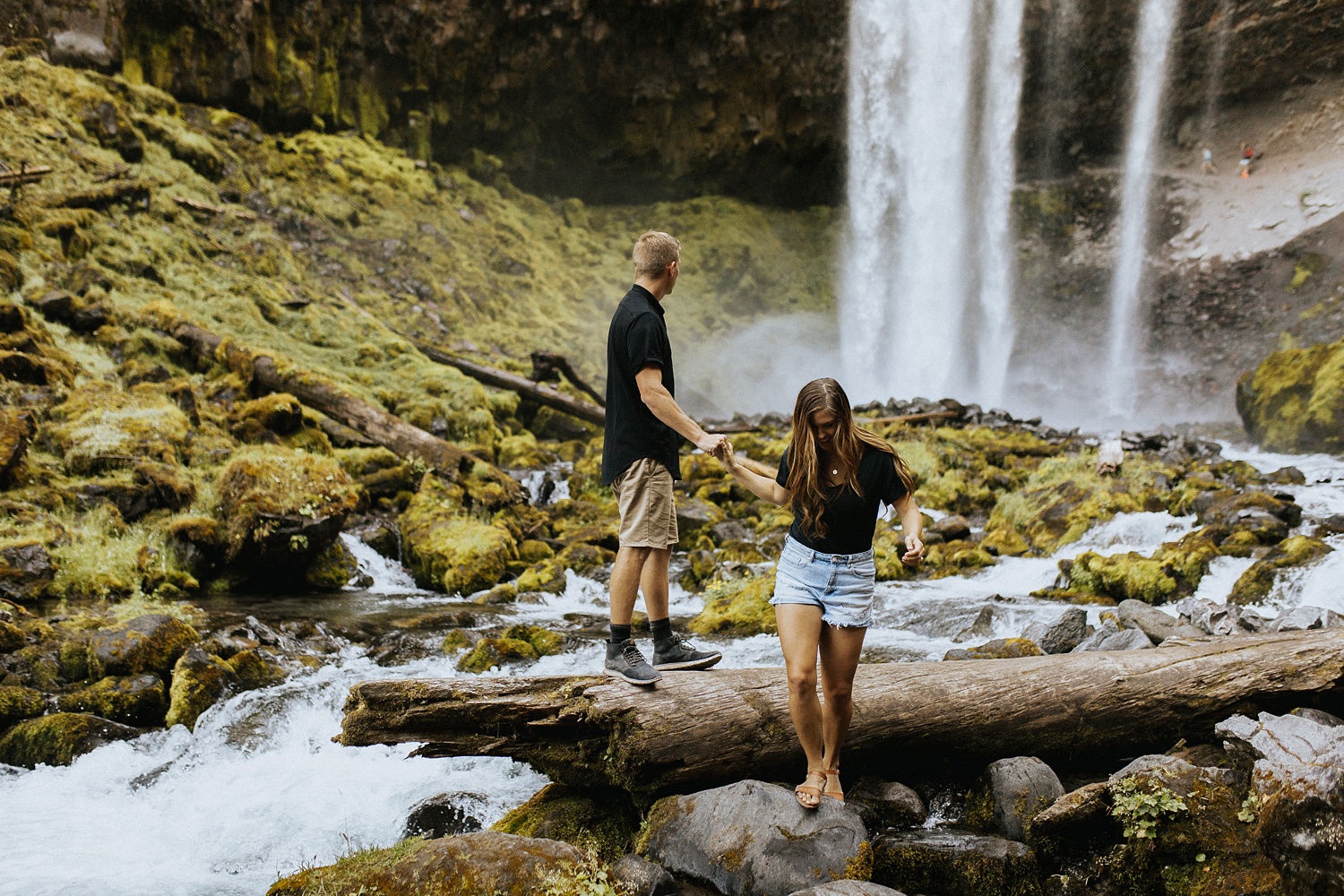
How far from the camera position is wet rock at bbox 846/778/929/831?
357cm

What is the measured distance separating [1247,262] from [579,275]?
21.9 metres

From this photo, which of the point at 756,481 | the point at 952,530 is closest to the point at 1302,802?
the point at 756,481

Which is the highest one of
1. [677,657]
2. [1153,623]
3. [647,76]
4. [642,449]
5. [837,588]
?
[647,76]

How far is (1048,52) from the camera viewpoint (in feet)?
96.2

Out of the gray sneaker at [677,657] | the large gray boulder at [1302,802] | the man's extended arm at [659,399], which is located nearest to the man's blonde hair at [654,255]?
the man's extended arm at [659,399]

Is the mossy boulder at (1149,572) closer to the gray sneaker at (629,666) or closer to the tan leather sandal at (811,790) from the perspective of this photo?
the tan leather sandal at (811,790)

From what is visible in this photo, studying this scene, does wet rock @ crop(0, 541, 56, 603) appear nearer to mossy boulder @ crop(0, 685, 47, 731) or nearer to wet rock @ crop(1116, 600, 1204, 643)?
mossy boulder @ crop(0, 685, 47, 731)

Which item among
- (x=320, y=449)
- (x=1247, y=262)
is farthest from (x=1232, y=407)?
(x=320, y=449)

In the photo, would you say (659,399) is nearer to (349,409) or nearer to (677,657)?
(677,657)

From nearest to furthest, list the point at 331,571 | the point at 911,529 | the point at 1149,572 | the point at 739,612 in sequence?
1. the point at 911,529
2. the point at 739,612
3. the point at 1149,572
4. the point at 331,571

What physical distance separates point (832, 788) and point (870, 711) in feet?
1.53

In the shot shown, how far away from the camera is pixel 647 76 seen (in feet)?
91.4

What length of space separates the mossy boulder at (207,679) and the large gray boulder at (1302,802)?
18.6 ft

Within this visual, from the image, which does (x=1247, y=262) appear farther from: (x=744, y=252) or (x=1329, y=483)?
(x=1329, y=483)
